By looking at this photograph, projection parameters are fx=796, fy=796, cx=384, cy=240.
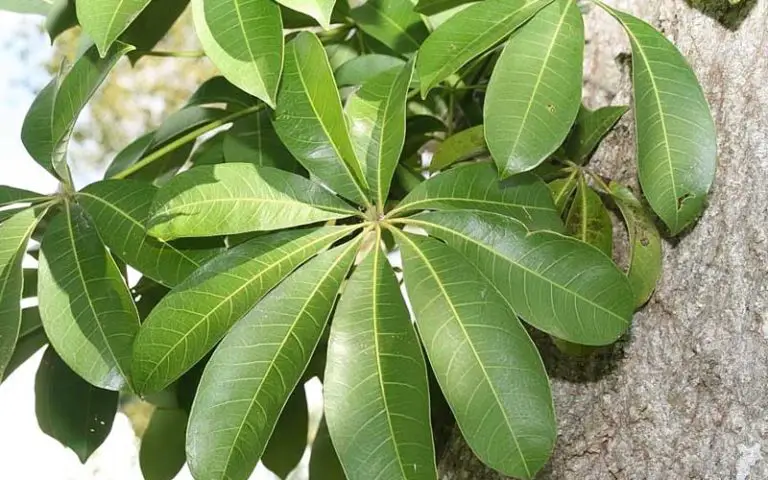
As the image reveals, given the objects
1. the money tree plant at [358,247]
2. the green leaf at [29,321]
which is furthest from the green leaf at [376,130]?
the green leaf at [29,321]

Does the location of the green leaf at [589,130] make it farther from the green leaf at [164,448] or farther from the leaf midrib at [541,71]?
the green leaf at [164,448]

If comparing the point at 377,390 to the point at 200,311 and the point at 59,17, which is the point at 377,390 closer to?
the point at 200,311

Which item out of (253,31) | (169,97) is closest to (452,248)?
(253,31)

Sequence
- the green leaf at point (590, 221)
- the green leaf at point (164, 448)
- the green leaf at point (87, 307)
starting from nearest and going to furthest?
the green leaf at point (87, 307) → the green leaf at point (590, 221) → the green leaf at point (164, 448)

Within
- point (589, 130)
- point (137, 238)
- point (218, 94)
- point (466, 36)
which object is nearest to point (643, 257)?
point (589, 130)

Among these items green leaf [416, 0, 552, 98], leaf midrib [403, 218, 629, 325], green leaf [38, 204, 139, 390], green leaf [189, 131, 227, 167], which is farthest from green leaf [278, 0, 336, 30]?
green leaf [189, 131, 227, 167]

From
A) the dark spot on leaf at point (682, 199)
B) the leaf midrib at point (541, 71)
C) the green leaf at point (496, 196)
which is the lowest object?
the dark spot on leaf at point (682, 199)
